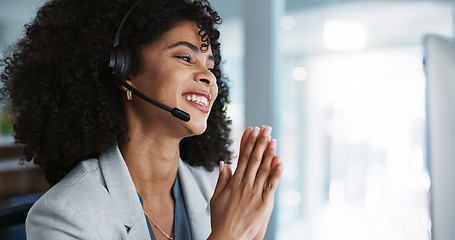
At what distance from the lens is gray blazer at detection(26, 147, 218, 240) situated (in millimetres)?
902

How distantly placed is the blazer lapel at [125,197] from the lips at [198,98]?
0.25m

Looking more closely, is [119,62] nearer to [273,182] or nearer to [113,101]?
[113,101]

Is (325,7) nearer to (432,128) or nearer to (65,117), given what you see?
(432,128)

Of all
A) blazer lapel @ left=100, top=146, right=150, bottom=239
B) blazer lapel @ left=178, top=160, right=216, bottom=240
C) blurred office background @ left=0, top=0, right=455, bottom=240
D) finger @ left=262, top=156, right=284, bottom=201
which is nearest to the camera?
finger @ left=262, top=156, right=284, bottom=201

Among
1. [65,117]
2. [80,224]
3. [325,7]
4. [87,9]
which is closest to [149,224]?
[80,224]

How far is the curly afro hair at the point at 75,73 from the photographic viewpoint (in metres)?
1.04

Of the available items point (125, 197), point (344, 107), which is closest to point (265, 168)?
point (125, 197)

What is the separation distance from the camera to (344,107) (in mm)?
1928

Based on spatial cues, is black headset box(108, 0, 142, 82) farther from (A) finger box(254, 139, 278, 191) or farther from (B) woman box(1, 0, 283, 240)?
(A) finger box(254, 139, 278, 191)

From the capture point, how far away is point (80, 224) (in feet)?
2.97

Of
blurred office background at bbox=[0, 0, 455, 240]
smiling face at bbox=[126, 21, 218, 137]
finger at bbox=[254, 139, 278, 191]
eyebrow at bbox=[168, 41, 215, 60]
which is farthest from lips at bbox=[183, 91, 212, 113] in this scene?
blurred office background at bbox=[0, 0, 455, 240]

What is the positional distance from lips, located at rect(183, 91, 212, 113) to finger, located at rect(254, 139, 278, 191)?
24 centimetres

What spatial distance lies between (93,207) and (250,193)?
0.39 m

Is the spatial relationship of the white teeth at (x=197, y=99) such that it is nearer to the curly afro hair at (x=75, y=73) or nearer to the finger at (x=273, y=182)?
the curly afro hair at (x=75, y=73)
